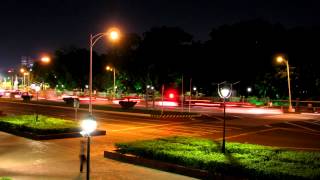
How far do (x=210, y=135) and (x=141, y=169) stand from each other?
10252 mm

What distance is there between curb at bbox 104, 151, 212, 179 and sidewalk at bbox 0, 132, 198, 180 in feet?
0.71

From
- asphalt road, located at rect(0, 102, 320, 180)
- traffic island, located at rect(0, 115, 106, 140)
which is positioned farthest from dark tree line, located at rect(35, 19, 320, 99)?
traffic island, located at rect(0, 115, 106, 140)

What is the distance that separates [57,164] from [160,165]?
3329mm

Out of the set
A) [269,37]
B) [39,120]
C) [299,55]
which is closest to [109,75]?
[269,37]

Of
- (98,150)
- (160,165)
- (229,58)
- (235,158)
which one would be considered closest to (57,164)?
(98,150)

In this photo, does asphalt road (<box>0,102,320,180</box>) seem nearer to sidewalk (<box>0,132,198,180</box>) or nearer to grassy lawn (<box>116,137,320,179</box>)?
sidewalk (<box>0,132,198,180</box>)

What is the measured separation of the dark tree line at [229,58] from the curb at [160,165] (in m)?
43.6

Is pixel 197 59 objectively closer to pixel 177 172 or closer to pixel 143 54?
pixel 143 54

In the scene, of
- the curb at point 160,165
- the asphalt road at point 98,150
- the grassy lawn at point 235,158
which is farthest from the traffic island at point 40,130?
the curb at point 160,165

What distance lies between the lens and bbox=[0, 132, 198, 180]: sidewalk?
39.6 ft

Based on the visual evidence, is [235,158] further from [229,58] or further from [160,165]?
[229,58]

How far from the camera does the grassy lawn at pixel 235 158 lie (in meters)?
10.9

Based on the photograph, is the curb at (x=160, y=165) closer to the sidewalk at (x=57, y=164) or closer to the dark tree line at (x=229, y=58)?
the sidewalk at (x=57, y=164)

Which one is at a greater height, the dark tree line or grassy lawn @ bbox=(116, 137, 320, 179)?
the dark tree line
